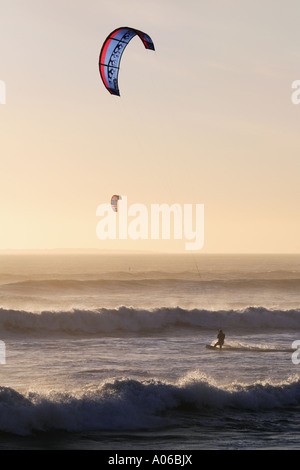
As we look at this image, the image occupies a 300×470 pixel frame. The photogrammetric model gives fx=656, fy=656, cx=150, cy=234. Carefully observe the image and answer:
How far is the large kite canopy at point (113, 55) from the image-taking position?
62.5 ft

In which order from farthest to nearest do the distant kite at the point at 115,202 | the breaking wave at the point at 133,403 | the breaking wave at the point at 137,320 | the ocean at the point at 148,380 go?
the distant kite at the point at 115,202 < the breaking wave at the point at 137,320 < the breaking wave at the point at 133,403 < the ocean at the point at 148,380

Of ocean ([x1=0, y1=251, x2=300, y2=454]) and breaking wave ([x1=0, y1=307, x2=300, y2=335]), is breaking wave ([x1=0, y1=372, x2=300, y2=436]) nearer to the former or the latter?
ocean ([x1=0, y1=251, x2=300, y2=454])

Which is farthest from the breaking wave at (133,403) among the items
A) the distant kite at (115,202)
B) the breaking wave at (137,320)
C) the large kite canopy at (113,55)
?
the distant kite at (115,202)

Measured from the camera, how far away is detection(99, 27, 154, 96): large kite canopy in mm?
19047

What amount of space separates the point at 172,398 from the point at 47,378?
4160 millimetres

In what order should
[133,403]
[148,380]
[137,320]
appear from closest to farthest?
[133,403] < [148,380] < [137,320]

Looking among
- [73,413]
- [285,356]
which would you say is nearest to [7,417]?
[73,413]

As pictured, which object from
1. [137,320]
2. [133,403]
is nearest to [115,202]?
[137,320]

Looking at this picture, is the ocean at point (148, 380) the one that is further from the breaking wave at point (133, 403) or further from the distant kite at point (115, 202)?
the distant kite at point (115, 202)

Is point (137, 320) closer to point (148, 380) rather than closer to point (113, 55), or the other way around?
point (148, 380)

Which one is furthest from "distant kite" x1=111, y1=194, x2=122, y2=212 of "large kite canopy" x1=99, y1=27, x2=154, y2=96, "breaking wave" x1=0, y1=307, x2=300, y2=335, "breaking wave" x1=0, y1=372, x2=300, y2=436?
"breaking wave" x1=0, y1=372, x2=300, y2=436

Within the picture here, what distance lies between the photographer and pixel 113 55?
19516 mm

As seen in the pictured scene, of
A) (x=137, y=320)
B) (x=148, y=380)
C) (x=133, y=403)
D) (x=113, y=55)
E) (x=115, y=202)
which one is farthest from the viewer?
(x=115, y=202)

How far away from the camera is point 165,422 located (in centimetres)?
1507
